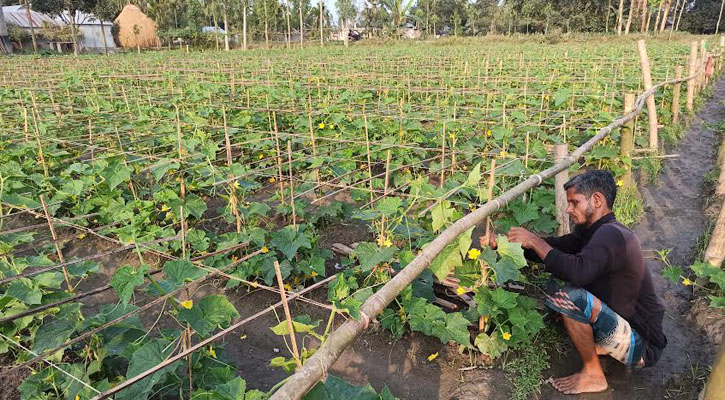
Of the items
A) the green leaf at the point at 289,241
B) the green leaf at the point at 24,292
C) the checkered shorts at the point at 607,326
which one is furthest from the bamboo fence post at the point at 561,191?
the green leaf at the point at 24,292

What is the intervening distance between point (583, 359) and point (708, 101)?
13.6 m

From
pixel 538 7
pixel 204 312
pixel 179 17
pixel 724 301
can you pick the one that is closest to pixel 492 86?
pixel 724 301

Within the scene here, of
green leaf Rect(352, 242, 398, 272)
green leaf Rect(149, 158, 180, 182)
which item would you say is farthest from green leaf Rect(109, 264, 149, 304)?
green leaf Rect(149, 158, 180, 182)

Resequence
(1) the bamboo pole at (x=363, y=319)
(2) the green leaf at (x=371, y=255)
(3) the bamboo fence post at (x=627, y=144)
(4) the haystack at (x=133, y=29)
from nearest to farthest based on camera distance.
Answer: (1) the bamboo pole at (x=363, y=319)
(2) the green leaf at (x=371, y=255)
(3) the bamboo fence post at (x=627, y=144)
(4) the haystack at (x=133, y=29)

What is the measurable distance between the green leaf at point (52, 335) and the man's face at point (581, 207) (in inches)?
109

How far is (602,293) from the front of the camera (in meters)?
2.65

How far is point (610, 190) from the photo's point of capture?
8.80ft

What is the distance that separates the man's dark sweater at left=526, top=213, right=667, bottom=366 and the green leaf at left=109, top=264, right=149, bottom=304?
6.86 ft

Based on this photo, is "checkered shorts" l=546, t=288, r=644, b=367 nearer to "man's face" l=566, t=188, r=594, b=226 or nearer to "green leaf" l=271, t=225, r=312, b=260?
"man's face" l=566, t=188, r=594, b=226

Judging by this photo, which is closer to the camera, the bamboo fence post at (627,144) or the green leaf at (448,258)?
the green leaf at (448,258)

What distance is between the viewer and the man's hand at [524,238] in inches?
107

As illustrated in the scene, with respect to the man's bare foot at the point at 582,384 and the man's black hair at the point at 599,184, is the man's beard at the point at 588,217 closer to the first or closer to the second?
the man's black hair at the point at 599,184

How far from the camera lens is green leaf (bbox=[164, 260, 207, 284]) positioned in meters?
→ 2.06

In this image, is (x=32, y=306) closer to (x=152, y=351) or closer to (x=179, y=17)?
(x=152, y=351)
